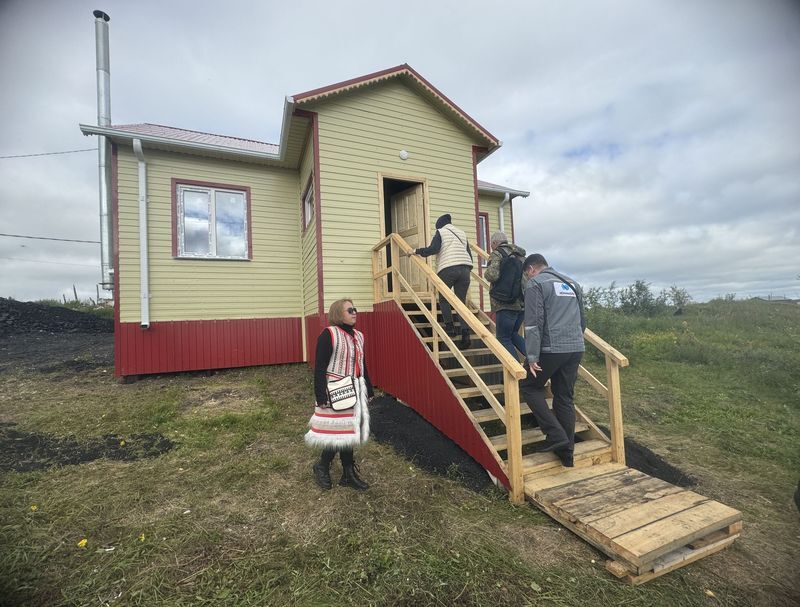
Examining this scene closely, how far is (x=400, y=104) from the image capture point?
758cm

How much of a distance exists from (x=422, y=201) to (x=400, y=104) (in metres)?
2.04

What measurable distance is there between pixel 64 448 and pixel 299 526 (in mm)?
3361

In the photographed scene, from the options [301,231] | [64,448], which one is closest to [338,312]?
[64,448]

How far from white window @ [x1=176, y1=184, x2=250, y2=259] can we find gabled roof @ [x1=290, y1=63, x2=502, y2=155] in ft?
9.39

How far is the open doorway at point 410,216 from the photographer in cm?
740

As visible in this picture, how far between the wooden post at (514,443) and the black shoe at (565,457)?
1.78 ft

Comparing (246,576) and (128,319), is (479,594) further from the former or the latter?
(128,319)

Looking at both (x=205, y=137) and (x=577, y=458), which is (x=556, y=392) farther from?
(x=205, y=137)

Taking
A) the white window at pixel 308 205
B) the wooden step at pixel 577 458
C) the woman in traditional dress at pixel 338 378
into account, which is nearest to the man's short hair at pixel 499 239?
the woman in traditional dress at pixel 338 378

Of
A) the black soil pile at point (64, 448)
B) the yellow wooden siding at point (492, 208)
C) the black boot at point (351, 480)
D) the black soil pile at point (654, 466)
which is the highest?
the yellow wooden siding at point (492, 208)

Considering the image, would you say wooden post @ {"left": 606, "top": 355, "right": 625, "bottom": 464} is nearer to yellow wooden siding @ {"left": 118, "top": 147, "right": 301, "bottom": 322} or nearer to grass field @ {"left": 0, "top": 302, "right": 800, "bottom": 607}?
grass field @ {"left": 0, "top": 302, "right": 800, "bottom": 607}

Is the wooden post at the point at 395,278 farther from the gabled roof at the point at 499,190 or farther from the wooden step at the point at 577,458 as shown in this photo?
the gabled roof at the point at 499,190

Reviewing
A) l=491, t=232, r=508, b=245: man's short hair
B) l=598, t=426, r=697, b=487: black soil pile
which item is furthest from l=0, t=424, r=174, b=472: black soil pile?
l=598, t=426, r=697, b=487: black soil pile

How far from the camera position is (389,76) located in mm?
7273
